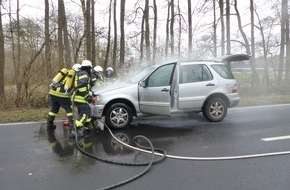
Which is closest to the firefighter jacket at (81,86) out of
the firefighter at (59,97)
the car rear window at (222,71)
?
the firefighter at (59,97)

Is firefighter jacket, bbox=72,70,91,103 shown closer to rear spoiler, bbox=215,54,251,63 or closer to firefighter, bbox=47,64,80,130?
firefighter, bbox=47,64,80,130

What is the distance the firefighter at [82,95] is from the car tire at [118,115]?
0.61 metres

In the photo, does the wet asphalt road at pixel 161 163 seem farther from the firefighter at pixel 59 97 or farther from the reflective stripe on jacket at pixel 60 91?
the reflective stripe on jacket at pixel 60 91

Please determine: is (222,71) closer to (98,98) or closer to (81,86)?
(98,98)

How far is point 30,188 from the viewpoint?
170 inches

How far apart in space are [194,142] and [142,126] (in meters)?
2.04

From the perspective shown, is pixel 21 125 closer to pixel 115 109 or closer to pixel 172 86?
pixel 115 109

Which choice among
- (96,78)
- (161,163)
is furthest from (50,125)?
(161,163)

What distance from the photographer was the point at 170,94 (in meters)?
7.88

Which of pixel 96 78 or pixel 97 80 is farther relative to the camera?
pixel 97 80

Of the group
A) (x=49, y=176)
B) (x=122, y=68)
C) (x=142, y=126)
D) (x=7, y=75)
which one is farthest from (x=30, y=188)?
(x=122, y=68)

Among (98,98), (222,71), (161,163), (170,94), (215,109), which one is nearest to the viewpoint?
(161,163)

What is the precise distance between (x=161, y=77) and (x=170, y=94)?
0.53 m

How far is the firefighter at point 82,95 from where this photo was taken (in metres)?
7.08
